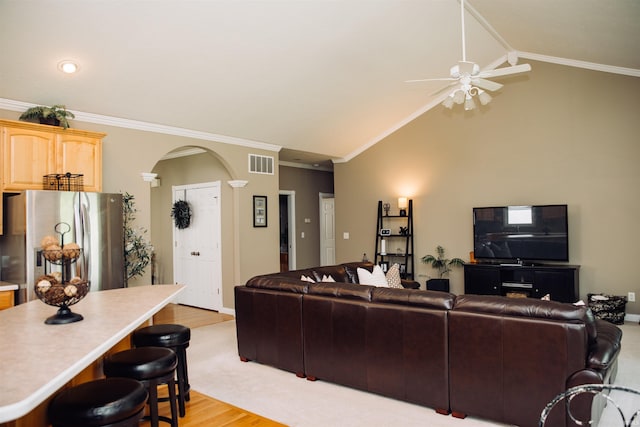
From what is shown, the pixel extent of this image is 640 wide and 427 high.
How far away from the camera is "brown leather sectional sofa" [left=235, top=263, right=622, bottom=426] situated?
104 inches

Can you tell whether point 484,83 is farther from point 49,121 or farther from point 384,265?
point 384,265

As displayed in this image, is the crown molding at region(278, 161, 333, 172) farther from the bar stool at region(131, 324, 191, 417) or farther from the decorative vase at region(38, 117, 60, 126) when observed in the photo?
the bar stool at region(131, 324, 191, 417)

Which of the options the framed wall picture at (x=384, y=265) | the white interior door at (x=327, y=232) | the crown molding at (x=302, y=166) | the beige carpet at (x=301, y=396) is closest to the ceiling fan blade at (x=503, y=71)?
the beige carpet at (x=301, y=396)

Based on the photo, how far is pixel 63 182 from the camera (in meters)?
4.17

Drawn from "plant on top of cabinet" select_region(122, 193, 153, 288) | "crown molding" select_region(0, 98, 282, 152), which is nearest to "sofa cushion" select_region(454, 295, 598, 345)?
"plant on top of cabinet" select_region(122, 193, 153, 288)

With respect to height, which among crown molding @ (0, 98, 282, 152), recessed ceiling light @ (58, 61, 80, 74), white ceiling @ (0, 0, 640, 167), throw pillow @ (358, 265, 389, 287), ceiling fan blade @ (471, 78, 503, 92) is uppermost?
white ceiling @ (0, 0, 640, 167)

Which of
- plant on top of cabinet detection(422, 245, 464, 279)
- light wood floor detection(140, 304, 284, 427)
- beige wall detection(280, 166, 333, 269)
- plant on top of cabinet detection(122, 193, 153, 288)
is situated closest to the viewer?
light wood floor detection(140, 304, 284, 427)

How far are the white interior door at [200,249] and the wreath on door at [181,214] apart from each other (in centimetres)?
7

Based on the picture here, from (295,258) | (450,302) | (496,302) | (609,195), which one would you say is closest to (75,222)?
(450,302)

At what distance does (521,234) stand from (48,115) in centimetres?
595

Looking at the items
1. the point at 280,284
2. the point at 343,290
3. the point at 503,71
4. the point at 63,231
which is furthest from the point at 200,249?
the point at 503,71

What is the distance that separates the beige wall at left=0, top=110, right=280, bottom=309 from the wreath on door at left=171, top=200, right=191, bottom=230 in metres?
0.39

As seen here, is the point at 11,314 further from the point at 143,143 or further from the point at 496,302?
the point at 143,143

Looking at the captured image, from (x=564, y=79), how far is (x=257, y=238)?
4965 millimetres
